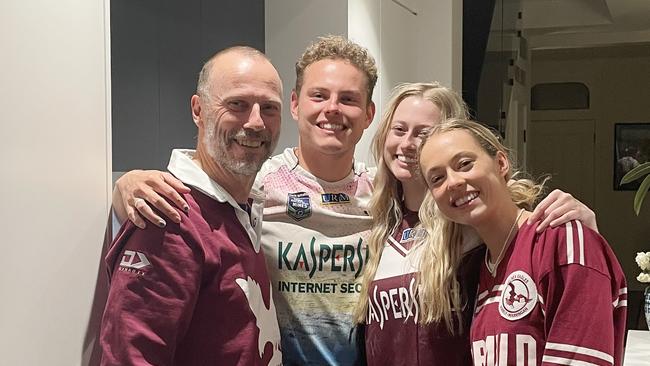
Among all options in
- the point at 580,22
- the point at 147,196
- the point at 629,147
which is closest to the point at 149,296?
the point at 147,196

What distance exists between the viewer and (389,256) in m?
1.78

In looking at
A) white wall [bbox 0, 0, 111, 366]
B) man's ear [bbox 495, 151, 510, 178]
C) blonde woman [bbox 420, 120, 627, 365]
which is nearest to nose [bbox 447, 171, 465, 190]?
blonde woman [bbox 420, 120, 627, 365]

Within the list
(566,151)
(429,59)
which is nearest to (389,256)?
(429,59)

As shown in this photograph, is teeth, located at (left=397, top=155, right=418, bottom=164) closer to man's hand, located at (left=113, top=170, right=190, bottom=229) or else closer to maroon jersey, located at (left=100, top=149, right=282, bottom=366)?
maroon jersey, located at (left=100, top=149, right=282, bottom=366)

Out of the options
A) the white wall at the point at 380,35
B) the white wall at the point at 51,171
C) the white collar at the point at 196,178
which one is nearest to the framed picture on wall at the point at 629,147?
the white wall at the point at 380,35

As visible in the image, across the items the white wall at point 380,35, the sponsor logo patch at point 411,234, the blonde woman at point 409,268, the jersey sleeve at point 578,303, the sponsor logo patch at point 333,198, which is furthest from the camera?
the white wall at point 380,35

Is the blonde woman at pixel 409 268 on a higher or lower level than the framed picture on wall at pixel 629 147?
lower

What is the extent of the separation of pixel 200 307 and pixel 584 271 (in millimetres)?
712

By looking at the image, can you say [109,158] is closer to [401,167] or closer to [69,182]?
[69,182]

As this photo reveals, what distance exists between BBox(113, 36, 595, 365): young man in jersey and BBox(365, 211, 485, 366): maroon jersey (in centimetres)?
9

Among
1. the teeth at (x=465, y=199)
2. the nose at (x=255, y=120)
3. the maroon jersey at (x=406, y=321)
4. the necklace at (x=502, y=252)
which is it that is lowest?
the maroon jersey at (x=406, y=321)

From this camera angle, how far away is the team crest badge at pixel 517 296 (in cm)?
137

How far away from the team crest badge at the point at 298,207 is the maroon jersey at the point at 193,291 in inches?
11.1

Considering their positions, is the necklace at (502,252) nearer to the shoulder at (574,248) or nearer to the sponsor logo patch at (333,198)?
the shoulder at (574,248)
